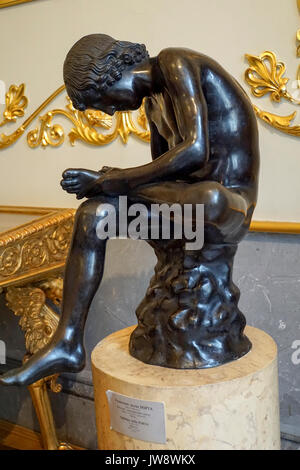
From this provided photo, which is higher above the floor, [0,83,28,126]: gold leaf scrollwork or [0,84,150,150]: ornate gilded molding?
[0,83,28,126]: gold leaf scrollwork

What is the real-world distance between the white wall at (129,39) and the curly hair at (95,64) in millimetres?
601

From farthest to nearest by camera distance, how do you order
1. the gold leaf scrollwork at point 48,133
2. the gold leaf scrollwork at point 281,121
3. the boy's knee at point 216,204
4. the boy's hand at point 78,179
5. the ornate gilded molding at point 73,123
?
the gold leaf scrollwork at point 48,133, the ornate gilded molding at point 73,123, the gold leaf scrollwork at point 281,121, the boy's hand at point 78,179, the boy's knee at point 216,204

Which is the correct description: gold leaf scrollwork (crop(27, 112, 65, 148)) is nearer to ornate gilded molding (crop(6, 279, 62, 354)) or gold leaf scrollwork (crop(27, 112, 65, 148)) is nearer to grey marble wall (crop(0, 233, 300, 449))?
grey marble wall (crop(0, 233, 300, 449))

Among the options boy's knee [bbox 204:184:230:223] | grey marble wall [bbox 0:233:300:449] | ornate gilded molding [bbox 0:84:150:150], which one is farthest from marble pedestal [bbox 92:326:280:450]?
ornate gilded molding [bbox 0:84:150:150]

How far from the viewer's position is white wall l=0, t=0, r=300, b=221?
1691 mm

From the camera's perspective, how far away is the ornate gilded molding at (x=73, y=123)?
2.02 metres

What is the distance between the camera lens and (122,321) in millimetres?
2127

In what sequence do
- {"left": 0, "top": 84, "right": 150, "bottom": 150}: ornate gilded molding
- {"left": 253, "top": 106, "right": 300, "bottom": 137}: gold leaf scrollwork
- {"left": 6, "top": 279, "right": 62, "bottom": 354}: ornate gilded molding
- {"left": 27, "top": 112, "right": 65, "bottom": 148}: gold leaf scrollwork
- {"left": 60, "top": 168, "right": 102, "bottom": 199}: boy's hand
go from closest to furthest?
1. {"left": 60, "top": 168, "right": 102, "bottom": 199}: boy's hand
2. {"left": 253, "top": 106, "right": 300, "bottom": 137}: gold leaf scrollwork
3. {"left": 6, "top": 279, "right": 62, "bottom": 354}: ornate gilded molding
4. {"left": 0, "top": 84, "right": 150, "bottom": 150}: ornate gilded molding
5. {"left": 27, "top": 112, "right": 65, "bottom": 148}: gold leaf scrollwork

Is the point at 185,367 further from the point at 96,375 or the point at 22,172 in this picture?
the point at 22,172

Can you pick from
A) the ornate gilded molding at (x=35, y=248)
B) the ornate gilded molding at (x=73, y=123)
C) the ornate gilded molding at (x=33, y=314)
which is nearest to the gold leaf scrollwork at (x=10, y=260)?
the ornate gilded molding at (x=35, y=248)

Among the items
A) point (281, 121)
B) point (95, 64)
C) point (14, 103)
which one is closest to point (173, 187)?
point (95, 64)

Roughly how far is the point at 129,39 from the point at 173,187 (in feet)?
3.17

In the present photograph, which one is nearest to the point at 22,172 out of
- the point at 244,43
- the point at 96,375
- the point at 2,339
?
the point at 2,339

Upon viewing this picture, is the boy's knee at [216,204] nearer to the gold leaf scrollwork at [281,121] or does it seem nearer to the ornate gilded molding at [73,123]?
the gold leaf scrollwork at [281,121]
